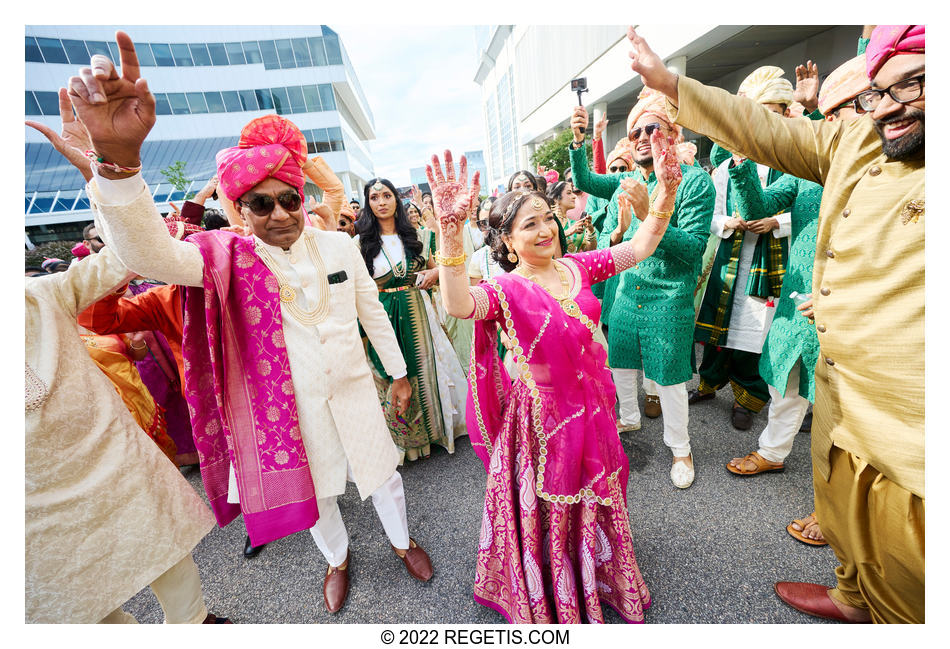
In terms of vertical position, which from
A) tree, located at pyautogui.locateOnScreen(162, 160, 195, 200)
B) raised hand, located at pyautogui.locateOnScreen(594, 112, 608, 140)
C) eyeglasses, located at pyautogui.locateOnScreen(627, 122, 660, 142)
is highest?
tree, located at pyautogui.locateOnScreen(162, 160, 195, 200)

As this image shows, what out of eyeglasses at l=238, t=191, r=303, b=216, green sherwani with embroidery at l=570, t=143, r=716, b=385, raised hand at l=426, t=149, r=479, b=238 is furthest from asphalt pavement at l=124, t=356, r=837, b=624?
eyeglasses at l=238, t=191, r=303, b=216

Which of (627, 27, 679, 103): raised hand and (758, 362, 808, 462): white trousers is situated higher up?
(627, 27, 679, 103): raised hand

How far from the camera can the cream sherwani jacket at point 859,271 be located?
1153 millimetres

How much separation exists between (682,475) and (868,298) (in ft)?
5.14

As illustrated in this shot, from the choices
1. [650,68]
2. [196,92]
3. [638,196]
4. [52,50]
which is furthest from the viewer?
[196,92]

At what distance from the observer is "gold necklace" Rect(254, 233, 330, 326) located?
1648mm

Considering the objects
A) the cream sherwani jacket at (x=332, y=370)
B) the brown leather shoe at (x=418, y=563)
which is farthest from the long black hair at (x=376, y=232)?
the brown leather shoe at (x=418, y=563)

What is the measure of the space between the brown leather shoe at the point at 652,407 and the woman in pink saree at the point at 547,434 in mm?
1738

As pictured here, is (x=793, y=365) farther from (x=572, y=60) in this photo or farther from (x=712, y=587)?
(x=572, y=60)

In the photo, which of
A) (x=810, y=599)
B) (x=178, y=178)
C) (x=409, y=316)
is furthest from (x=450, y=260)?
(x=178, y=178)

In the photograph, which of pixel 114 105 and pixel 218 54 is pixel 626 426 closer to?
pixel 114 105

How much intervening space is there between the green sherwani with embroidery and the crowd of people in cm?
4

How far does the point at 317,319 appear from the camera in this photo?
1.70 m

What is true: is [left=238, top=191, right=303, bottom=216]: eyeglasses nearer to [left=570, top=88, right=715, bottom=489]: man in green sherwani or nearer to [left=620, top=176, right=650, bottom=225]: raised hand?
[left=620, top=176, right=650, bottom=225]: raised hand
